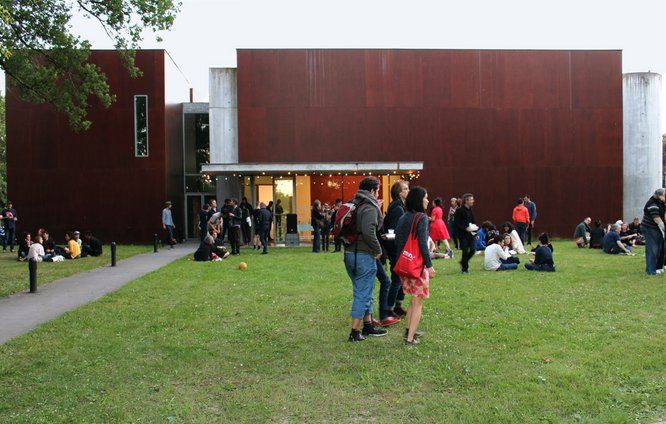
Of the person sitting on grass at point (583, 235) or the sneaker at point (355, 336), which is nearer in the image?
the sneaker at point (355, 336)

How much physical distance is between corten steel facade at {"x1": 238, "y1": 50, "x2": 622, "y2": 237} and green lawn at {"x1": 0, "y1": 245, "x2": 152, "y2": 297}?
9.07 m

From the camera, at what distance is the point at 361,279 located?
6.76m

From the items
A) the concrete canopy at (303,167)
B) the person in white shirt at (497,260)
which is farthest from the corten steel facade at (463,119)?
the person in white shirt at (497,260)

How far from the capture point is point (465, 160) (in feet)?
84.5

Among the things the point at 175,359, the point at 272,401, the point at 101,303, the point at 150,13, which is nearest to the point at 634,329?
the point at 272,401

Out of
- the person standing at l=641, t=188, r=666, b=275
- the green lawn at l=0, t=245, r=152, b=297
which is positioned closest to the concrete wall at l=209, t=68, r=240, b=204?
the green lawn at l=0, t=245, r=152, b=297

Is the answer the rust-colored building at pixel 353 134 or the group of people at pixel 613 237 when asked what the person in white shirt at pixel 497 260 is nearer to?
the group of people at pixel 613 237

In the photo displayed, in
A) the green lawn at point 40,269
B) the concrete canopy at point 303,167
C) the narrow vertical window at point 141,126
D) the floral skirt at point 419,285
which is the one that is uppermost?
the narrow vertical window at point 141,126

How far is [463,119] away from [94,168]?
15900mm

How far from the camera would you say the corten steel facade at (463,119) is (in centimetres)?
2531

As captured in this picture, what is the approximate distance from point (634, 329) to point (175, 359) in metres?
5.20

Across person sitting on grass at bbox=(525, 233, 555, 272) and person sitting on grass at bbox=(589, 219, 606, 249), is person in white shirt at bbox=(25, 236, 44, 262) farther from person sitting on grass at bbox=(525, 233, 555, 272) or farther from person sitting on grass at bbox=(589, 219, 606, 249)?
person sitting on grass at bbox=(589, 219, 606, 249)

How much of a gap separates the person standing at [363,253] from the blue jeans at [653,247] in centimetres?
759

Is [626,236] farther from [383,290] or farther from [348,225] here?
[348,225]
